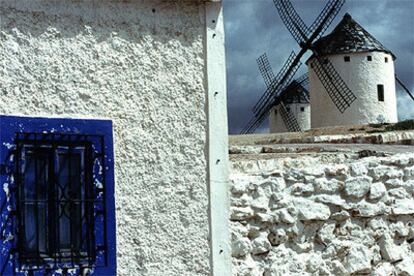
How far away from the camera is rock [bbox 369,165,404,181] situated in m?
7.65

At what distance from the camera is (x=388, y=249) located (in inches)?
300

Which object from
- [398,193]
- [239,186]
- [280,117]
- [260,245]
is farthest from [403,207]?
[280,117]

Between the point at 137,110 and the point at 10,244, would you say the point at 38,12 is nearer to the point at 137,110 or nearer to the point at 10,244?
the point at 137,110

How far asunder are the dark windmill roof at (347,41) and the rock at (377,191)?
64.0 ft

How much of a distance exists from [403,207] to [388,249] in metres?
0.41

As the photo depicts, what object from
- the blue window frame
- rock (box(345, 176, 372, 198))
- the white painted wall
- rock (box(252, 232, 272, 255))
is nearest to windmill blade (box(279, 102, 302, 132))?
the white painted wall

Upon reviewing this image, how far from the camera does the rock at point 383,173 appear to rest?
7.65 meters

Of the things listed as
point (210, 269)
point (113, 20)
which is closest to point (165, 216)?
point (210, 269)

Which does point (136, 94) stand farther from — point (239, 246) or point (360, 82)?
point (360, 82)

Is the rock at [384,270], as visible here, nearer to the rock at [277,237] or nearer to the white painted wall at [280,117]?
the rock at [277,237]

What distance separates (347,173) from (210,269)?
166 centimetres

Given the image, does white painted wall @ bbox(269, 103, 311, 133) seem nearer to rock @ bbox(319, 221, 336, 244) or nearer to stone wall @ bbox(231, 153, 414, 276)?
stone wall @ bbox(231, 153, 414, 276)

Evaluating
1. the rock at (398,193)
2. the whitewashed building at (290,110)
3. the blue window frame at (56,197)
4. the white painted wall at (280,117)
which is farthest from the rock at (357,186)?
the white painted wall at (280,117)

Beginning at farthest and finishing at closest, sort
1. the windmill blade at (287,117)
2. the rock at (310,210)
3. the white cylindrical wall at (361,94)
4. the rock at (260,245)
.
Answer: the windmill blade at (287,117)
the white cylindrical wall at (361,94)
the rock at (310,210)
the rock at (260,245)
